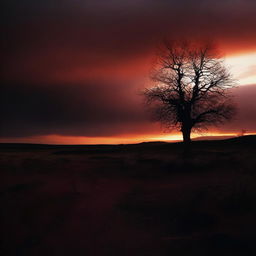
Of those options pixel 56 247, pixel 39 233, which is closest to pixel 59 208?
pixel 39 233

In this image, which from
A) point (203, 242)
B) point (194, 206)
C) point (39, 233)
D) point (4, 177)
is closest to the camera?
point (203, 242)

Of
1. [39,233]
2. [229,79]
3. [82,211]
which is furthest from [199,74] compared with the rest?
[39,233]

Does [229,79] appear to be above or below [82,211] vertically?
above

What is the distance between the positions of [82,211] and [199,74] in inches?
755

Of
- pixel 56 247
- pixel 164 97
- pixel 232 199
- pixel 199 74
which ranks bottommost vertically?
pixel 56 247

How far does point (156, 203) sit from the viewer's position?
9.49 metres

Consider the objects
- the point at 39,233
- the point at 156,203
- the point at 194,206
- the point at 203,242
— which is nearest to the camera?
the point at 203,242

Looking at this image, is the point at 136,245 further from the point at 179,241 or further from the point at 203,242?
the point at 203,242

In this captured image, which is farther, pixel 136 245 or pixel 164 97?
pixel 164 97

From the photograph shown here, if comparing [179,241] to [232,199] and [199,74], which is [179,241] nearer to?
[232,199]

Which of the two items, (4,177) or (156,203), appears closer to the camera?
(156,203)

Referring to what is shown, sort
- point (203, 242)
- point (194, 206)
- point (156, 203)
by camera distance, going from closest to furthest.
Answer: point (203, 242)
point (194, 206)
point (156, 203)

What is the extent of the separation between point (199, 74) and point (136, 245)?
810 inches

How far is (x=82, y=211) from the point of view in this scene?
912cm
